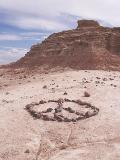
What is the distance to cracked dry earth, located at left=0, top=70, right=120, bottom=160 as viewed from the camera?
19234 millimetres

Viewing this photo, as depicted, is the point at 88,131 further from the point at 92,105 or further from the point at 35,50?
the point at 35,50

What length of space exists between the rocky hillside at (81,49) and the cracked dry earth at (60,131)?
20442mm

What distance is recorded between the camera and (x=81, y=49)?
188ft

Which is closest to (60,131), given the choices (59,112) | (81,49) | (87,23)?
(59,112)

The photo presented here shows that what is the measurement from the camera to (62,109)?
25.8m

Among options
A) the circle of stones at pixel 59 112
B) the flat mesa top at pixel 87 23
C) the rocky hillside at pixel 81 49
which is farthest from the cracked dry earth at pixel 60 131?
the flat mesa top at pixel 87 23

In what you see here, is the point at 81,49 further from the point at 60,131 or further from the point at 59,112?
the point at 60,131

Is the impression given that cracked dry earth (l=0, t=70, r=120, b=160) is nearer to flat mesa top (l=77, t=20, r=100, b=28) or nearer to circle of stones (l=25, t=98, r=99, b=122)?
circle of stones (l=25, t=98, r=99, b=122)

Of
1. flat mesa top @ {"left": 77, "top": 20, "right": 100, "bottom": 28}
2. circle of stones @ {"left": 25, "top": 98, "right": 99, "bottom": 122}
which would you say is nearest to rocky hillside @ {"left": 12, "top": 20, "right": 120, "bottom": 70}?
flat mesa top @ {"left": 77, "top": 20, "right": 100, "bottom": 28}

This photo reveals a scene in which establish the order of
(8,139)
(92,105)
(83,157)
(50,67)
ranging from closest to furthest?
(83,157)
(8,139)
(92,105)
(50,67)

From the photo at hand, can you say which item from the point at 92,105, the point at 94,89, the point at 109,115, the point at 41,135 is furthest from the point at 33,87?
the point at 41,135

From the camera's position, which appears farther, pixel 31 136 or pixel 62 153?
pixel 31 136

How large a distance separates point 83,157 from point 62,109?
23.8 ft

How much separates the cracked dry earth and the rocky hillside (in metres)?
20.4
